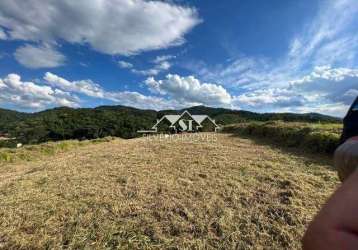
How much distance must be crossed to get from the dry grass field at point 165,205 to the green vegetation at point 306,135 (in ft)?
5.37

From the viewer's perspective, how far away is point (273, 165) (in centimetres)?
490

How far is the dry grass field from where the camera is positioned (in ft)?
7.73

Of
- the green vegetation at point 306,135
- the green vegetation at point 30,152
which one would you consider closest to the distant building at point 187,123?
the green vegetation at point 306,135

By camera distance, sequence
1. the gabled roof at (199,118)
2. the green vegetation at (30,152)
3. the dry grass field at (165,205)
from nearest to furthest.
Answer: the dry grass field at (165,205) < the green vegetation at (30,152) < the gabled roof at (199,118)

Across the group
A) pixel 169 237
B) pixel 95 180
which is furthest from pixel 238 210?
pixel 95 180

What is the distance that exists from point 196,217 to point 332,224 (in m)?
2.60

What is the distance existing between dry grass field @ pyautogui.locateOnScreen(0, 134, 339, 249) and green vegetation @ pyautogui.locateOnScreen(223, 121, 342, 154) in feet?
5.37

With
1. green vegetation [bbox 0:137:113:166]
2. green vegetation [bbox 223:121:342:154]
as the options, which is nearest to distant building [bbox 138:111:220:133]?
green vegetation [bbox 223:121:342:154]

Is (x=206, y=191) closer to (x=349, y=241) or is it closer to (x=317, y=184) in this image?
(x=317, y=184)

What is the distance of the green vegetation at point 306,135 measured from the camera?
634 centimetres

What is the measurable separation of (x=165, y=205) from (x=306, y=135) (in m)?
6.16

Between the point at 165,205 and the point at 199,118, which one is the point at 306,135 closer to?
the point at 165,205

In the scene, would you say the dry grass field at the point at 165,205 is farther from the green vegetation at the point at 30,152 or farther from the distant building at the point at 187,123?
the distant building at the point at 187,123

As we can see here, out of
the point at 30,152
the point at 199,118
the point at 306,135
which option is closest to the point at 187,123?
the point at 199,118
